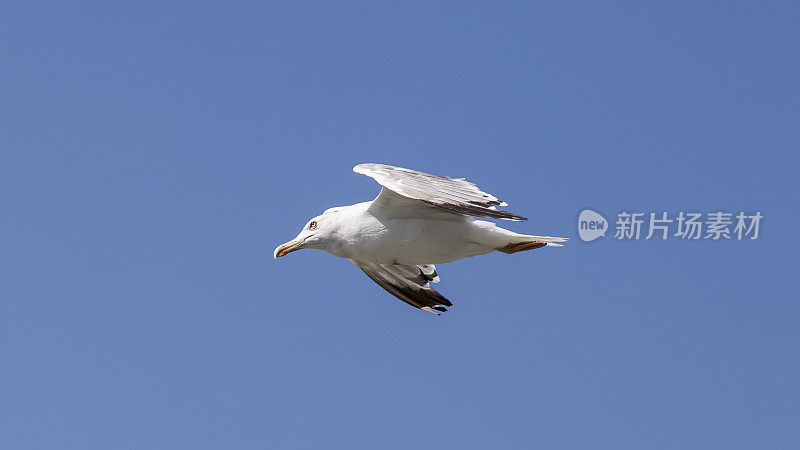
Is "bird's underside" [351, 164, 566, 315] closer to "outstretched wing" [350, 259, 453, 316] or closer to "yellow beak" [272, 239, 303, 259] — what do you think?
"yellow beak" [272, 239, 303, 259]

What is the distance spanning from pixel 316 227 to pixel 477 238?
224cm

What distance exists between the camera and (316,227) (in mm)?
16766

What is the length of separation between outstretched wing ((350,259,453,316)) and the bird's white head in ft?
6.44

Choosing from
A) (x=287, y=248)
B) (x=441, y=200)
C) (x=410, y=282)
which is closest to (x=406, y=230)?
(x=441, y=200)

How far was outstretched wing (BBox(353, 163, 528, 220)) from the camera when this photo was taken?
48.6 feet

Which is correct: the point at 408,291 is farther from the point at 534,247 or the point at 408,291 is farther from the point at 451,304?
the point at 534,247

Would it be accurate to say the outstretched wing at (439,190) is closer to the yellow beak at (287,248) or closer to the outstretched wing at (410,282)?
the yellow beak at (287,248)

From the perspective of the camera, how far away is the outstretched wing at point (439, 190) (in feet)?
48.6

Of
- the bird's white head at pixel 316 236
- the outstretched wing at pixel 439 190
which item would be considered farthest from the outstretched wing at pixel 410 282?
the outstretched wing at pixel 439 190

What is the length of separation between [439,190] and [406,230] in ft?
2.92

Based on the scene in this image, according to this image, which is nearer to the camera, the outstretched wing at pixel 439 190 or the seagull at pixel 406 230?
the outstretched wing at pixel 439 190

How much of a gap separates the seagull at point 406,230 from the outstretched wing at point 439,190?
1cm

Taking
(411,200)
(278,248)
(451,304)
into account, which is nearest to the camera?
(411,200)

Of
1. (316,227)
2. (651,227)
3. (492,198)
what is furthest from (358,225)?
(651,227)
